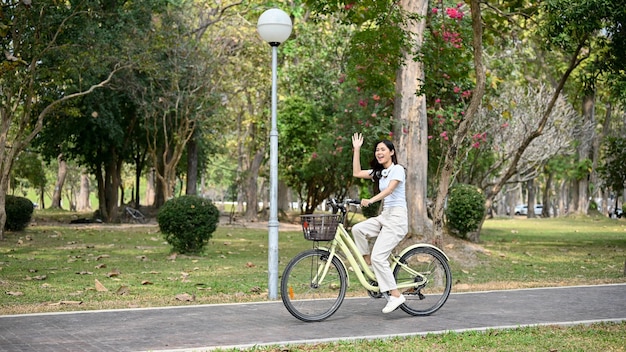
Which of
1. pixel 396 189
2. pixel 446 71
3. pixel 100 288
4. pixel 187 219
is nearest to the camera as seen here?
pixel 396 189

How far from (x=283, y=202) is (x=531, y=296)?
3474cm

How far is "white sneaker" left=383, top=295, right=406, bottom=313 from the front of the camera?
8898 millimetres

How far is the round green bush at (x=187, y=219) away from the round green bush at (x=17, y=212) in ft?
32.1

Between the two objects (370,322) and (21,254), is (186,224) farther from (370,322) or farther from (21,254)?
(370,322)

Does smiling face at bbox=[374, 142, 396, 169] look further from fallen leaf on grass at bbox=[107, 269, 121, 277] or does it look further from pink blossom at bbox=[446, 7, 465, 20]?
pink blossom at bbox=[446, 7, 465, 20]

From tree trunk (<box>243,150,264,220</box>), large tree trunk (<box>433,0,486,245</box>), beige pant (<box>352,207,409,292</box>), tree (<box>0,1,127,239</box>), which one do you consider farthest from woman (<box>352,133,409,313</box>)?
tree trunk (<box>243,150,264,220</box>)

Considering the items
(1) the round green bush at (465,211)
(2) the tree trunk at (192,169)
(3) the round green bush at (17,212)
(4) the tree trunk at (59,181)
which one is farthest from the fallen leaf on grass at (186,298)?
(4) the tree trunk at (59,181)

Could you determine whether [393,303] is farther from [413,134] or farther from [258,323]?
[413,134]

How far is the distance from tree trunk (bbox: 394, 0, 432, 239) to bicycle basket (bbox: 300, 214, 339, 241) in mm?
10117

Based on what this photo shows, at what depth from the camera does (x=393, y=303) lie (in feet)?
29.3

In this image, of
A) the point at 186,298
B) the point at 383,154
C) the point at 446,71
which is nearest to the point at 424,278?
the point at 383,154

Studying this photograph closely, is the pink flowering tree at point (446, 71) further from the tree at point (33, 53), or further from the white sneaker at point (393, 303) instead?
the tree at point (33, 53)

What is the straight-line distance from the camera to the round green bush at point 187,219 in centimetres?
1778

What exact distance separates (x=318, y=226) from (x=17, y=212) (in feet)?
65.9
